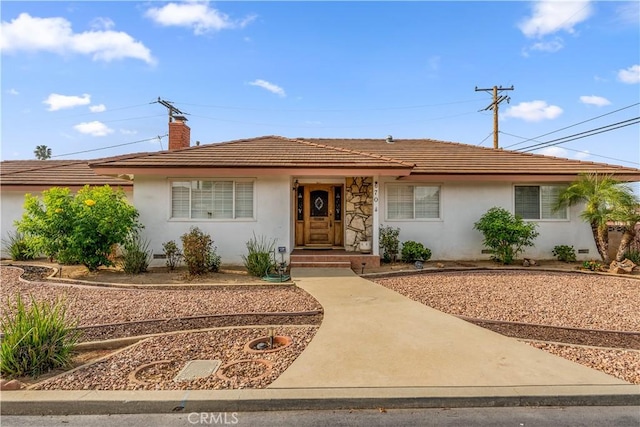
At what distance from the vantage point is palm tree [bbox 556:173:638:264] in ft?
35.1

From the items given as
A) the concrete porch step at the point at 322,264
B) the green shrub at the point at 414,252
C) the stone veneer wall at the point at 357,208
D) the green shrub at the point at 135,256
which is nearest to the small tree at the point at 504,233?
the green shrub at the point at 414,252

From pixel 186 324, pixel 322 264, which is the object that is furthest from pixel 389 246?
pixel 186 324

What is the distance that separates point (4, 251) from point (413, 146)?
1598cm

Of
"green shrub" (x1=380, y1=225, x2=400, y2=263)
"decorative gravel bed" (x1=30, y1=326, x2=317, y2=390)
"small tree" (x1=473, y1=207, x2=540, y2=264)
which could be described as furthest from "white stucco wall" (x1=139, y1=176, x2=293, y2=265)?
"small tree" (x1=473, y1=207, x2=540, y2=264)

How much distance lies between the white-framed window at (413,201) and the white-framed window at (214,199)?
15.7ft

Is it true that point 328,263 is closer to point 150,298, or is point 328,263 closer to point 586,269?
point 150,298

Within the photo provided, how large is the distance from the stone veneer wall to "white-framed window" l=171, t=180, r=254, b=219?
3367 mm

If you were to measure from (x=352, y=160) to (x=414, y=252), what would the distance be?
138 inches

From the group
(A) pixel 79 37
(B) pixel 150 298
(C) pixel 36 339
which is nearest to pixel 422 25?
(A) pixel 79 37

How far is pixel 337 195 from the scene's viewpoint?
12820 millimetres

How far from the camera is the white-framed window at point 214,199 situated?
1119 centimetres

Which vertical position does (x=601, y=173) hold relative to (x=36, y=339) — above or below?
above

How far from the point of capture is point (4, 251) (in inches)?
505

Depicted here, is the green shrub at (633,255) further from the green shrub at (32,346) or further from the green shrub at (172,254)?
the green shrub at (32,346)
